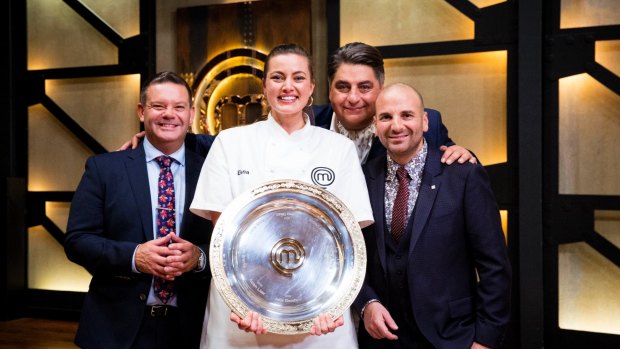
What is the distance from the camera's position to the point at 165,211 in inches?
75.4

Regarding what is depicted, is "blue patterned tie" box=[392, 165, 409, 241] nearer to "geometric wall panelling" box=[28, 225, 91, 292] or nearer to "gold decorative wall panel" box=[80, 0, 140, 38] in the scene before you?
"gold decorative wall panel" box=[80, 0, 140, 38]

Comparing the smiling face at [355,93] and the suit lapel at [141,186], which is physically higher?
the smiling face at [355,93]

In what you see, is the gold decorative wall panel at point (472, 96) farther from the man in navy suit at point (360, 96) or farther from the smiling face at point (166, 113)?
the smiling face at point (166, 113)

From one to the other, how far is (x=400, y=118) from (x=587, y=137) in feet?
Answer: 6.83

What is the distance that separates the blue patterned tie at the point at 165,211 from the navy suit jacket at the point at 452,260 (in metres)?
0.61

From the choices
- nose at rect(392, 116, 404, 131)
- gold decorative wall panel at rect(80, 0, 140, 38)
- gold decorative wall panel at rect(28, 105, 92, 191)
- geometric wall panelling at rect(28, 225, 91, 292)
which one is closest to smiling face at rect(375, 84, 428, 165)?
nose at rect(392, 116, 404, 131)

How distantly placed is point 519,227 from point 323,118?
5.25ft

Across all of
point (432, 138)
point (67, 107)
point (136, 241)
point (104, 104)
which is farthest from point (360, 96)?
point (67, 107)

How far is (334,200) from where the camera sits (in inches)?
61.8

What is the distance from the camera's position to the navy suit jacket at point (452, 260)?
1744mm

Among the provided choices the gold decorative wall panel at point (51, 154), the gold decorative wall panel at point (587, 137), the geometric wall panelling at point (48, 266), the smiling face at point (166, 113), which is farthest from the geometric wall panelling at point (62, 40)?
the gold decorative wall panel at point (587, 137)

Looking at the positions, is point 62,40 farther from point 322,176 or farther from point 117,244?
point 322,176

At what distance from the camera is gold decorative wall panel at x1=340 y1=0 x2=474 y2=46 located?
3.61 metres

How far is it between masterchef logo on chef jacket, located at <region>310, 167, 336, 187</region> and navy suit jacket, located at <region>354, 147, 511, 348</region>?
194 millimetres
